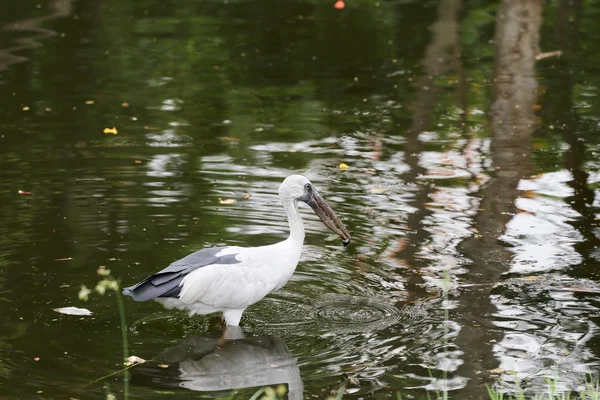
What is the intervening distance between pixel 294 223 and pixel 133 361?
1782 mm

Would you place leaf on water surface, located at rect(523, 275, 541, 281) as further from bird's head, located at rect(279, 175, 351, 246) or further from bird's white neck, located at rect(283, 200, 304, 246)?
bird's white neck, located at rect(283, 200, 304, 246)

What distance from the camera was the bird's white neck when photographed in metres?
8.12

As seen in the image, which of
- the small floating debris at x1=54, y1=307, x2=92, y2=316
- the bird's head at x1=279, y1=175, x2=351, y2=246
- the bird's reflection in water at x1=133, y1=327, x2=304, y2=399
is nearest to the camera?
the bird's reflection in water at x1=133, y1=327, x2=304, y2=399

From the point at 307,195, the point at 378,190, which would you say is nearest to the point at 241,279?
the point at 307,195

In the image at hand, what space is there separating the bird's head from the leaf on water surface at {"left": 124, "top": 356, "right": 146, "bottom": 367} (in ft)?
6.05

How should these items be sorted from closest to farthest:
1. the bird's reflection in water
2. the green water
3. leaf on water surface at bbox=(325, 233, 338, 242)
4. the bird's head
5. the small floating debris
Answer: the bird's reflection in water → the green water → the small floating debris → the bird's head → leaf on water surface at bbox=(325, 233, 338, 242)

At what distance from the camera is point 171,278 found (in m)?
7.62

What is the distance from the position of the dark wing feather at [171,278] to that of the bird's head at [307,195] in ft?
2.35

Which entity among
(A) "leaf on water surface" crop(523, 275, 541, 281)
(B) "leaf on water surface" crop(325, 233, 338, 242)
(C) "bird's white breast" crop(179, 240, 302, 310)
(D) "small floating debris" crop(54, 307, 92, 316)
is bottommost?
(A) "leaf on water surface" crop(523, 275, 541, 281)

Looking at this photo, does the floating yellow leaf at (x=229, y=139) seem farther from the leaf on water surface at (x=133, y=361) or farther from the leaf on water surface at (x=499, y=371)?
the leaf on water surface at (x=499, y=371)

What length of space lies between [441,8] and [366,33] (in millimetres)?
2483

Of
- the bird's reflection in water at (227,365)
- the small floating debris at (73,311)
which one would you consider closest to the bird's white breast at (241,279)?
the bird's reflection in water at (227,365)

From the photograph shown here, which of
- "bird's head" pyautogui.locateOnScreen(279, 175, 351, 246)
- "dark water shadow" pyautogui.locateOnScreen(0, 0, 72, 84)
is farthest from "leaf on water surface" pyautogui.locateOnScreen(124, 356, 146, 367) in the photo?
"dark water shadow" pyautogui.locateOnScreen(0, 0, 72, 84)

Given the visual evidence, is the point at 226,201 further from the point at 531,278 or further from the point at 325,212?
the point at 531,278
